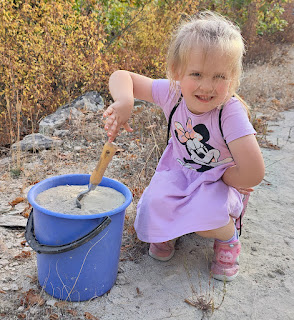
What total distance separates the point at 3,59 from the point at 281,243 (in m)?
2.63

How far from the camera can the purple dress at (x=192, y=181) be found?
1718 mm

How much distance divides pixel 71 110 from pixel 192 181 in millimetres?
1927

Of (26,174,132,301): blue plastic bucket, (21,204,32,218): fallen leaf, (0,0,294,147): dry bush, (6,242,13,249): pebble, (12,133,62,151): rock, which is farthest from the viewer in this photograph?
(0,0,294,147): dry bush

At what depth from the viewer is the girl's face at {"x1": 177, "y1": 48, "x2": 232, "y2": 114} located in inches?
59.9

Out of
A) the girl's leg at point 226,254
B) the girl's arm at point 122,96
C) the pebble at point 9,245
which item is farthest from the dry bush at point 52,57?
the girl's leg at point 226,254

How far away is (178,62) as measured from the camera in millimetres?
1627

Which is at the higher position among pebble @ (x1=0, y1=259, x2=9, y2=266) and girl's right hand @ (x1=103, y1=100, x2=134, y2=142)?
girl's right hand @ (x1=103, y1=100, x2=134, y2=142)

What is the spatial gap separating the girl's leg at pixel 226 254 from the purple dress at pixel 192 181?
0.34 ft

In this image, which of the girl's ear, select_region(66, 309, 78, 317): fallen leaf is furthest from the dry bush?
select_region(66, 309, 78, 317): fallen leaf

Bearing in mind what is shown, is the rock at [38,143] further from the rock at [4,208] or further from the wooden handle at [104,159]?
the wooden handle at [104,159]

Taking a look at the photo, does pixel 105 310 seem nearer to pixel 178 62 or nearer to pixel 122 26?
pixel 178 62

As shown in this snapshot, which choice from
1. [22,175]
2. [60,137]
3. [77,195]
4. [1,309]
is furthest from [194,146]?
[60,137]

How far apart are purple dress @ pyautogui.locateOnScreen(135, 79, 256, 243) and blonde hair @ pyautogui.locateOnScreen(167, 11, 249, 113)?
192 millimetres

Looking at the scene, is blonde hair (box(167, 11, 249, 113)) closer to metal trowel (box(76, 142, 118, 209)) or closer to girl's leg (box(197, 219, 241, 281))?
metal trowel (box(76, 142, 118, 209))
